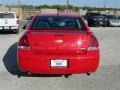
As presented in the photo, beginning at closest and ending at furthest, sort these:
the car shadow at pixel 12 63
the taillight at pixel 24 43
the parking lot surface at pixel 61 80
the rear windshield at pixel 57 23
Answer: the parking lot surface at pixel 61 80
the taillight at pixel 24 43
the rear windshield at pixel 57 23
the car shadow at pixel 12 63

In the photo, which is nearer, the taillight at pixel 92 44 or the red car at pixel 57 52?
the red car at pixel 57 52

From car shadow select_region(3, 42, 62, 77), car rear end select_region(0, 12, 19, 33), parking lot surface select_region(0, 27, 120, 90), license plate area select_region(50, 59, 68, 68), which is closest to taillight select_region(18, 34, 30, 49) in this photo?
license plate area select_region(50, 59, 68, 68)

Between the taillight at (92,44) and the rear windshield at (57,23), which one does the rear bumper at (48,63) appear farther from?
the rear windshield at (57,23)

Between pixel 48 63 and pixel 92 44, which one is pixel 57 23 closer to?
pixel 92 44

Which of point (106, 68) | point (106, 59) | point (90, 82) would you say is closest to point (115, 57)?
point (106, 59)

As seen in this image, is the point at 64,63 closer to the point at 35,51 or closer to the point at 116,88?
the point at 35,51

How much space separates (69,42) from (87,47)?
425mm

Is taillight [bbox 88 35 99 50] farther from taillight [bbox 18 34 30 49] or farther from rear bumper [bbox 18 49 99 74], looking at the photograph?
taillight [bbox 18 34 30 49]

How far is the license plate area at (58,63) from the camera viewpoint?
790 cm

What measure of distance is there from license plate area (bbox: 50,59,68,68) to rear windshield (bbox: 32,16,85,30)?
101 cm

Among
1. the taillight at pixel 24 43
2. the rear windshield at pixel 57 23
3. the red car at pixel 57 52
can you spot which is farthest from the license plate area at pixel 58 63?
the rear windshield at pixel 57 23

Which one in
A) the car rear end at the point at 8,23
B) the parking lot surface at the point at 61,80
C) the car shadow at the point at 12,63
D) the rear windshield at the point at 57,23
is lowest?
the car rear end at the point at 8,23

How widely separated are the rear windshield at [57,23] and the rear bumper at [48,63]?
36.6 inches

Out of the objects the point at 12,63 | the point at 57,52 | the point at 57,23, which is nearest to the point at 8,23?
the point at 12,63
